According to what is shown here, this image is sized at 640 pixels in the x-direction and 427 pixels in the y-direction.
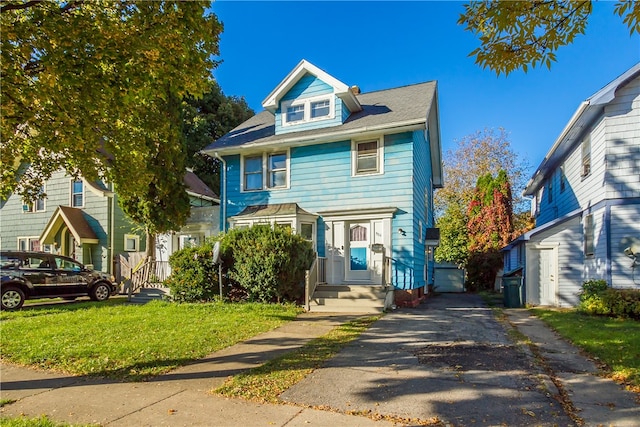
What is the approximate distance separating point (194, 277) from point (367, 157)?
6.90 m

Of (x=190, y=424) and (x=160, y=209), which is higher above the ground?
(x=160, y=209)

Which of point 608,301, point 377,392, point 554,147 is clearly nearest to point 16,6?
point 377,392

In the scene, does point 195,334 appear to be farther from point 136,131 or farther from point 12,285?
point 12,285

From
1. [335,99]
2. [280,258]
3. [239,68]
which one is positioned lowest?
[280,258]

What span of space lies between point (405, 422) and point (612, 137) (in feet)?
37.7

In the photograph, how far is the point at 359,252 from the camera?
13305mm

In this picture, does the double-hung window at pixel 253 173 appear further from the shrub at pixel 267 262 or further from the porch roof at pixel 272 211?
the shrub at pixel 267 262

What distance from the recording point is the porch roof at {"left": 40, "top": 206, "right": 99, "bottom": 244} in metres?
17.9

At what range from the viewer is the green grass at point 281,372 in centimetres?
448

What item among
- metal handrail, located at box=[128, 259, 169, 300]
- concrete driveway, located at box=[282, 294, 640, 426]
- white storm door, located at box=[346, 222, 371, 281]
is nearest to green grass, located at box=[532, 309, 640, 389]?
concrete driveway, located at box=[282, 294, 640, 426]

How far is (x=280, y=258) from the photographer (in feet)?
36.6

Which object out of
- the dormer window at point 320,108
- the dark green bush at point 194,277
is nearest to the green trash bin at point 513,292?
the dormer window at point 320,108

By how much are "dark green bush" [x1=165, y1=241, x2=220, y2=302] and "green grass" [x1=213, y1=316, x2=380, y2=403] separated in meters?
5.57

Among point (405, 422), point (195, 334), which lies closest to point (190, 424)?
point (405, 422)
